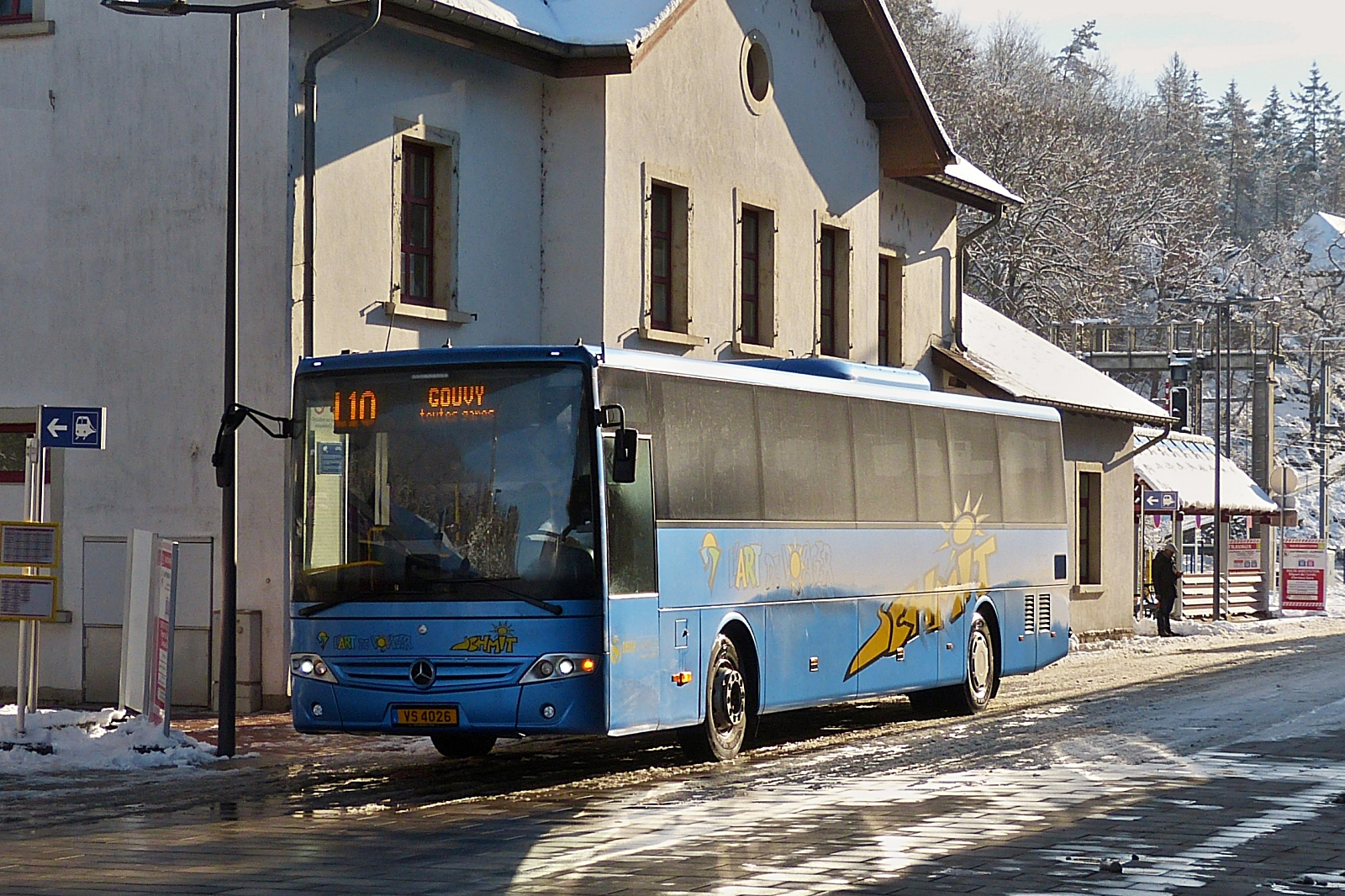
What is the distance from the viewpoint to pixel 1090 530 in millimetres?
37750

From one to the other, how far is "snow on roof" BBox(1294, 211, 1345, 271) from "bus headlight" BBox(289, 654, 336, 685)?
127722 millimetres

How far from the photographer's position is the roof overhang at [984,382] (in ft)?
109

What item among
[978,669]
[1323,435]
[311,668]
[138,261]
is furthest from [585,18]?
[1323,435]

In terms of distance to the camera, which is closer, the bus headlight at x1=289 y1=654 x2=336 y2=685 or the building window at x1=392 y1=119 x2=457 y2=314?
the bus headlight at x1=289 y1=654 x2=336 y2=685

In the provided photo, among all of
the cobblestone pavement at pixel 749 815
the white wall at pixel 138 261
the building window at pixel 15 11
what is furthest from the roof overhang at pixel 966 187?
the cobblestone pavement at pixel 749 815

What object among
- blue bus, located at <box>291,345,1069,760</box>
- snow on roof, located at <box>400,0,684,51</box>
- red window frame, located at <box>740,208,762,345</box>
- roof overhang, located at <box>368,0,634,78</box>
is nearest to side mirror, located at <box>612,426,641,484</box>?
blue bus, located at <box>291,345,1069,760</box>

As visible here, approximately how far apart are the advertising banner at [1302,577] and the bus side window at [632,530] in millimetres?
39470

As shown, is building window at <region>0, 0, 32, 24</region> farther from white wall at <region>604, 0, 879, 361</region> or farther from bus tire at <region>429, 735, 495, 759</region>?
bus tire at <region>429, 735, 495, 759</region>

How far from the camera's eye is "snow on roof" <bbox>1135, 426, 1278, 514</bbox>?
4822 centimetres

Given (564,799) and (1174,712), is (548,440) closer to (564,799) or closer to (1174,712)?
(564,799)

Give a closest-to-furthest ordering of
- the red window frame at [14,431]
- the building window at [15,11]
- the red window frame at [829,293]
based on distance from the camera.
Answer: the red window frame at [14,431], the building window at [15,11], the red window frame at [829,293]

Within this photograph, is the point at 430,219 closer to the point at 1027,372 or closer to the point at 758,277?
the point at 758,277

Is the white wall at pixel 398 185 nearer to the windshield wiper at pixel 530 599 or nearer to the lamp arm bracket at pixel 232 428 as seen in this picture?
the lamp arm bracket at pixel 232 428

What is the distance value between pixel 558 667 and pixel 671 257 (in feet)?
41.0
